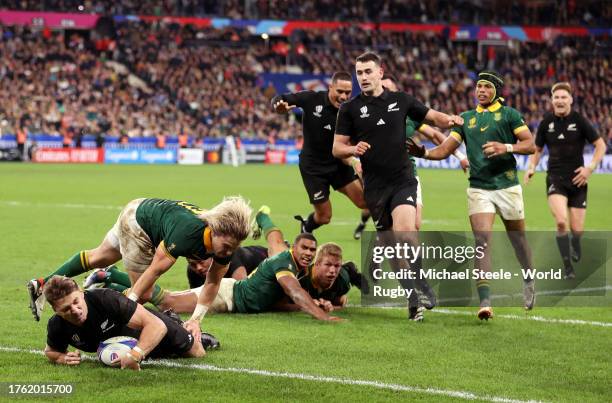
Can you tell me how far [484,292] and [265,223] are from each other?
2896mm

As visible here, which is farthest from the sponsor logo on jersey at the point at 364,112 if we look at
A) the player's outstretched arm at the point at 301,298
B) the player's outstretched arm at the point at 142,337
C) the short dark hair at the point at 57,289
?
the short dark hair at the point at 57,289

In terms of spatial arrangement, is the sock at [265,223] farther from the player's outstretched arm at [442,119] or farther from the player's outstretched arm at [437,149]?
the player's outstretched arm at [442,119]

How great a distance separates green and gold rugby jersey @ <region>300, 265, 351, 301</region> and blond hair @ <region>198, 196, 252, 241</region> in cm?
277

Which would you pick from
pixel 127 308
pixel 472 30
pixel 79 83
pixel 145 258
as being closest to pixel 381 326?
pixel 145 258

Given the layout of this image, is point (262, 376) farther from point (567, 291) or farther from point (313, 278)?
point (567, 291)

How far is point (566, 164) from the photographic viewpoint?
43.0ft

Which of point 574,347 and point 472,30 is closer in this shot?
point 574,347

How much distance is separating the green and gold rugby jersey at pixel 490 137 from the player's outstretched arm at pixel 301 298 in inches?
87.2

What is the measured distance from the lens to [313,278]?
9.95 m

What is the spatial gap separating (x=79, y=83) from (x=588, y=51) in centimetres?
3130

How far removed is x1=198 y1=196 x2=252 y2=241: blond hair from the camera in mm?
7141

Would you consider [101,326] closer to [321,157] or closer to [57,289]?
[57,289]

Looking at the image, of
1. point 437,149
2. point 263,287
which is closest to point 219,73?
point 437,149

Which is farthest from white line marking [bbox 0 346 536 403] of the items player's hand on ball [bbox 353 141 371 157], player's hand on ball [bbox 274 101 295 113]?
player's hand on ball [bbox 274 101 295 113]
